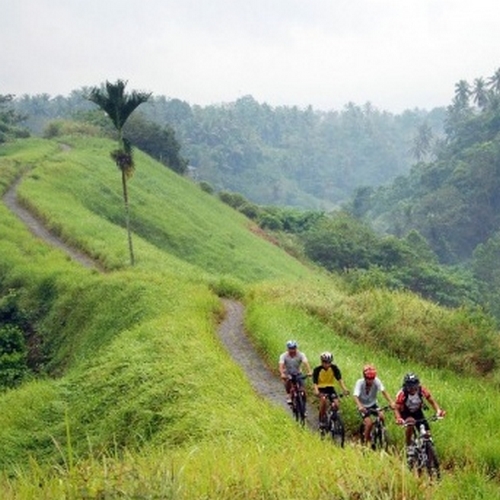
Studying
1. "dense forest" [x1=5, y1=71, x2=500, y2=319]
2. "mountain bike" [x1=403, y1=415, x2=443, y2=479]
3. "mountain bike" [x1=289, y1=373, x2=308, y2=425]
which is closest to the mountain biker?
"mountain bike" [x1=289, y1=373, x2=308, y2=425]

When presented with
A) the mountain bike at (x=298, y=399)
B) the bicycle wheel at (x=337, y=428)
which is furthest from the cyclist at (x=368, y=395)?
the mountain bike at (x=298, y=399)

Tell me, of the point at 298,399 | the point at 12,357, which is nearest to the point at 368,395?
the point at 298,399

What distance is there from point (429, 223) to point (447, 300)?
131 feet

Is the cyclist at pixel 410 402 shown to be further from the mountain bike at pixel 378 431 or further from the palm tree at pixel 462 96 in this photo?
the palm tree at pixel 462 96

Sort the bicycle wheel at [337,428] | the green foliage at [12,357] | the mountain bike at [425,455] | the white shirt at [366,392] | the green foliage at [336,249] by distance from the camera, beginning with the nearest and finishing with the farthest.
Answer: the mountain bike at [425,455]
the white shirt at [366,392]
the bicycle wheel at [337,428]
the green foliage at [12,357]
the green foliage at [336,249]

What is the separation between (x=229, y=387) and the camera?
14.8 meters

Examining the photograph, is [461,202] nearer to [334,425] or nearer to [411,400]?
[334,425]

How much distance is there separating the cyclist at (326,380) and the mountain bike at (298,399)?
27.5 inches

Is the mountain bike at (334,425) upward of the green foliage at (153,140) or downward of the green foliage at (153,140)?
downward

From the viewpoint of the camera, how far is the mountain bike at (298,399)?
14.4m

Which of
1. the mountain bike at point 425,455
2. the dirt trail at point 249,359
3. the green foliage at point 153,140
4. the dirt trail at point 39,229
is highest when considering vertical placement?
the green foliage at point 153,140

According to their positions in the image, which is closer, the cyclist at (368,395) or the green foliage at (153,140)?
the cyclist at (368,395)

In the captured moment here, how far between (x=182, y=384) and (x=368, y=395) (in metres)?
4.40

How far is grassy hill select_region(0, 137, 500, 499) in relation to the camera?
22.6 feet
